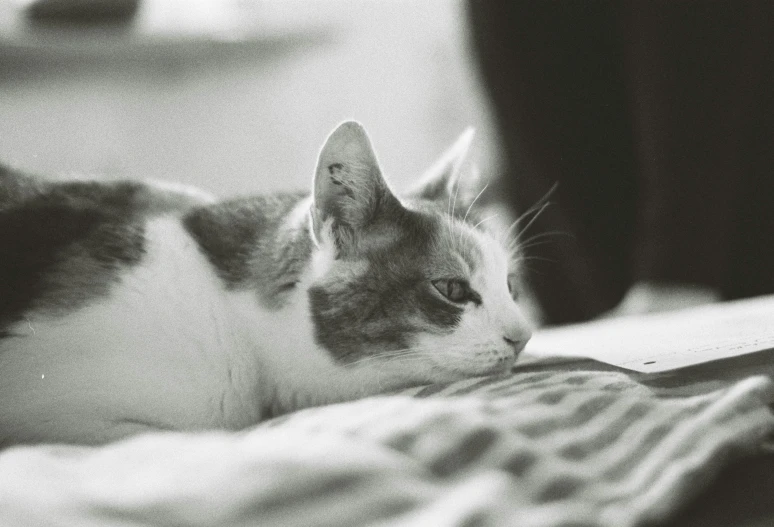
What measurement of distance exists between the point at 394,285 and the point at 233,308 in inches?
8.3

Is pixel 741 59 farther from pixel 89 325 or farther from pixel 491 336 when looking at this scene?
pixel 89 325

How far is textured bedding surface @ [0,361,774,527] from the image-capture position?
1.35 feet

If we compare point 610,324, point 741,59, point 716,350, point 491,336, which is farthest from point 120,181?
point 741,59

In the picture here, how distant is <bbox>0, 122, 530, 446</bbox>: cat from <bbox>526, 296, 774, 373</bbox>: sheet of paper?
17 centimetres

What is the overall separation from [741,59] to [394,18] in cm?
90

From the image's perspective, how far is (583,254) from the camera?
1.92m

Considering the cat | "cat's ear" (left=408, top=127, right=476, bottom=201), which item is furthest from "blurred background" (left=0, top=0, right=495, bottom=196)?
the cat

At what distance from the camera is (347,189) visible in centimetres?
83

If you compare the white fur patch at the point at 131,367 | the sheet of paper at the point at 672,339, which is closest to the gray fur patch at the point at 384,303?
the white fur patch at the point at 131,367

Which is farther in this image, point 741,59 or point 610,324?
point 741,59

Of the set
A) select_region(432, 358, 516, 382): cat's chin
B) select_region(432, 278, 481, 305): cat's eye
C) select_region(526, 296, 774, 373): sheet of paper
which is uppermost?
select_region(432, 278, 481, 305): cat's eye

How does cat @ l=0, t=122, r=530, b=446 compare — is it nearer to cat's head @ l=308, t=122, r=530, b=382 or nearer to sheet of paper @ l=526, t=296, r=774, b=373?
cat's head @ l=308, t=122, r=530, b=382

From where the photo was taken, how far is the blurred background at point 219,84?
Result: 149cm

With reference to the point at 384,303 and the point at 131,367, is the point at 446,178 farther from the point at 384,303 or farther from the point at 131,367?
the point at 131,367
